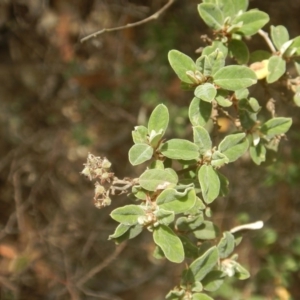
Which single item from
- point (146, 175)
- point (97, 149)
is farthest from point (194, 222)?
point (97, 149)

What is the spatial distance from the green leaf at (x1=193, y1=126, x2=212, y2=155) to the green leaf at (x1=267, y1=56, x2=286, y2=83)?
0.78 feet

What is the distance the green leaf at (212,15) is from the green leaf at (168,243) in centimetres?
46

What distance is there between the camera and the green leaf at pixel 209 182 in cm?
93

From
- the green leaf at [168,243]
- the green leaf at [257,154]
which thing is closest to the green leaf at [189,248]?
the green leaf at [168,243]

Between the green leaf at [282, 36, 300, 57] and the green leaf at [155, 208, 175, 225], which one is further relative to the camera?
the green leaf at [282, 36, 300, 57]

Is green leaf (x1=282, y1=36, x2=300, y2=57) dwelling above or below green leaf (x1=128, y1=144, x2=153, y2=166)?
above

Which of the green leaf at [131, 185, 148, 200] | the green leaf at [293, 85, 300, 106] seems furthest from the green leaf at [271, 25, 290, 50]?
the green leaf at [131, 185, 148, 200]

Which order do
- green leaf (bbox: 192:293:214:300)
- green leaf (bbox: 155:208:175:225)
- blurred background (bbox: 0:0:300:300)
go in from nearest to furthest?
green leaf (bbox: 155:208:175:225) → green leaf (bbox: 192:293:214:300) → blurred background (bbox: 0:0:300:300)

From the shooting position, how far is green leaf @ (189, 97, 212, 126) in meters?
1.00

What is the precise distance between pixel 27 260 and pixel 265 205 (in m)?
0.95

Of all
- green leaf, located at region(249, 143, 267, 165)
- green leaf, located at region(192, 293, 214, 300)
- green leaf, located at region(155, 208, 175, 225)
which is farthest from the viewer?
green leaf, located at region(249, 143, 267, 165)

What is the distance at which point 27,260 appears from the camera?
1.85 metres

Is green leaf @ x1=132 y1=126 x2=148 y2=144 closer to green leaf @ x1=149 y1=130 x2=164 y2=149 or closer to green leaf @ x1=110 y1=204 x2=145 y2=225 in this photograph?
green leaf @ x1=149 y1=130 x2=164 y2=149

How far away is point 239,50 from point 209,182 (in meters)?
0.35
